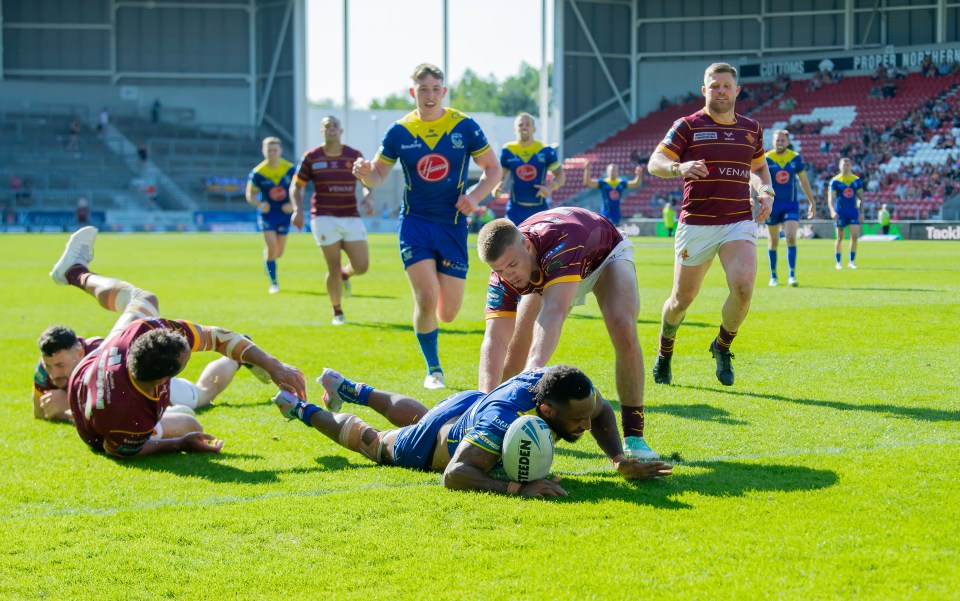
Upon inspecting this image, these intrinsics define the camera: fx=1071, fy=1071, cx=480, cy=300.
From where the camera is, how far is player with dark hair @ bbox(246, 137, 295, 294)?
61.7 ft

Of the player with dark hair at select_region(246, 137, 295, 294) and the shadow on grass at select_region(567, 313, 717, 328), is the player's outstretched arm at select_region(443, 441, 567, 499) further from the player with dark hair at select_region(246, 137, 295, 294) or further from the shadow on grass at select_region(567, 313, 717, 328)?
the player with dark hair at select_region(246, 137, 295, 294)

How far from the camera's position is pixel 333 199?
14.4 meters

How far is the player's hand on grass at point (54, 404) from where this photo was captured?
25.6 feet

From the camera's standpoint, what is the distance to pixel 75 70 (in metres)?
62.0

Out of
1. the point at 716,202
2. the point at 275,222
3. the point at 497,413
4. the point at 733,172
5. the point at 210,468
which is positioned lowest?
the point at 210,468

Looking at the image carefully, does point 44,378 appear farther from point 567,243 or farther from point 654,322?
point 654,322

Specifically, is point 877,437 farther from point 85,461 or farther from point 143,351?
point 85,461

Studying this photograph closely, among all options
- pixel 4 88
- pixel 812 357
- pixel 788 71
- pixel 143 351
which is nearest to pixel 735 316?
pixel 812 357

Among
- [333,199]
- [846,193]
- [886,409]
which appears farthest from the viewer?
[846,193]

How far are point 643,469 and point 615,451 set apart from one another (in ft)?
0.92

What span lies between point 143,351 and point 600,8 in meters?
57.5

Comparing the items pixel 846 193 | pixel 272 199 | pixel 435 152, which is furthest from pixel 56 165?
pixel 435 152

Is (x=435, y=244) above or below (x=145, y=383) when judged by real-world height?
above

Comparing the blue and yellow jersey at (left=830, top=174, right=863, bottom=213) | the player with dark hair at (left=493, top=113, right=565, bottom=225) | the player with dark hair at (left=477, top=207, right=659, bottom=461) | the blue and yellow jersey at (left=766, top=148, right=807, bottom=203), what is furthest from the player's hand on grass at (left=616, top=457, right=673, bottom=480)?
the blue and yellow jersey at (left=830, top=174, right=863, bottom=213)
